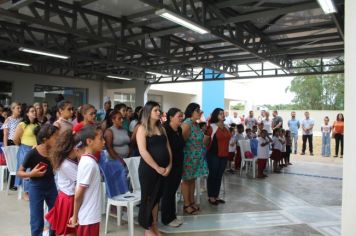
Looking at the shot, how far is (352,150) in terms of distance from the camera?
234 centimetres

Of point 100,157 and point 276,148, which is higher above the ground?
point 100,157

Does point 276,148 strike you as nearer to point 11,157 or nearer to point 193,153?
point 193,153

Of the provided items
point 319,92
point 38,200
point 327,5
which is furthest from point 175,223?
point 319,92

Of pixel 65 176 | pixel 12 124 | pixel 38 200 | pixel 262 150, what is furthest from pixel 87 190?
pixel 262 150

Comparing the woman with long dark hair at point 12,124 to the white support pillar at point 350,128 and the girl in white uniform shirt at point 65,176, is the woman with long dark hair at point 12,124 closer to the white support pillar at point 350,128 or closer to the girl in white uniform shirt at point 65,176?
the girl in white uniform shirt at point 65,176

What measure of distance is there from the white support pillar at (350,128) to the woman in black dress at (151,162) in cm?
158

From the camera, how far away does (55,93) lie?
610 inches

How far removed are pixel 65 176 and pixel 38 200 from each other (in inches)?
19.5

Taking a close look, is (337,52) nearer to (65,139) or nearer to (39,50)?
(39,50)

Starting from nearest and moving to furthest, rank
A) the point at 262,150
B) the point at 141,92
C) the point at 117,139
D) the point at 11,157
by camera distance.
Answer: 1. the point at 117,139
2. the point at 11,157
3. the point at 262,150
4. the point at 141,92

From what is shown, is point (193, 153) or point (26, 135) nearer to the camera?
point (193, 153)

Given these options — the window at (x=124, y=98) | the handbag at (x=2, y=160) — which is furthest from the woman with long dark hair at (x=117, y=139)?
the window at (x=124, y=98)

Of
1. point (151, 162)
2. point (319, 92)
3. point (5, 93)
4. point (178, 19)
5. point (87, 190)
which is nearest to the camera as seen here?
point (87, 190)

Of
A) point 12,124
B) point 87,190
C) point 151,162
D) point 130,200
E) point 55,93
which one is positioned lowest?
point 130,200
